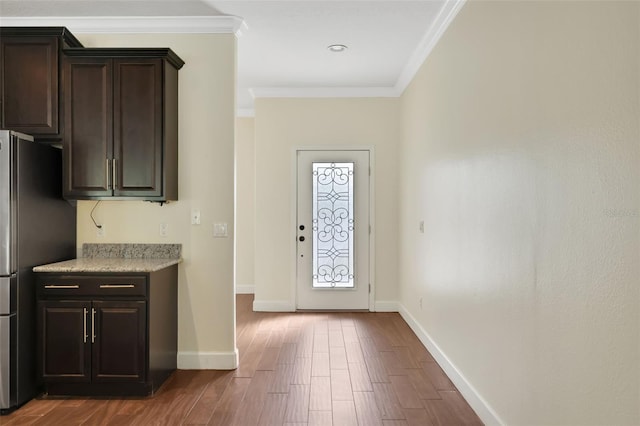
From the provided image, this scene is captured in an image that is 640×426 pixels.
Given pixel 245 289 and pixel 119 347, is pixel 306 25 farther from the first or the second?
pixel 245 289

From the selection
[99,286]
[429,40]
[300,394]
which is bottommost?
[300,394]

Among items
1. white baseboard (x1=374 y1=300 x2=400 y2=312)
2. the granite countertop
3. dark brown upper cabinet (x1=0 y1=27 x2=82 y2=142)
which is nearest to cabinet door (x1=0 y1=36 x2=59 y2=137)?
dark brown upper cabinet (x1=0 y1=27 x2=82 y2=142)

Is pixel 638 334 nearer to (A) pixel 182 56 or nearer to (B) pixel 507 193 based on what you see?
(B) pixel 507 193

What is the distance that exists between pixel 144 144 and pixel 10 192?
0.93 meters

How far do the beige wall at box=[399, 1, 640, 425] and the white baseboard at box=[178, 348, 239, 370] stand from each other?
179 cm

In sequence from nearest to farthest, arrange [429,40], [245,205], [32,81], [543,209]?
1. [543,209]
2. [32,81]
3. [429,40]
4. [245,205]

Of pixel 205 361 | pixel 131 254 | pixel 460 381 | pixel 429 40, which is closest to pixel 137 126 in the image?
pixel 131 254

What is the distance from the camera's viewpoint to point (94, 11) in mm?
3770

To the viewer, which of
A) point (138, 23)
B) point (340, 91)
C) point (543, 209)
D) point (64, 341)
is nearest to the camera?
point (543, 209)

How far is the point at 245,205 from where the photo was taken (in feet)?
24.4

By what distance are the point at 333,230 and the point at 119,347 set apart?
3.34 metres

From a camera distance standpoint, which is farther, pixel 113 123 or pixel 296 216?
pixel 296 216

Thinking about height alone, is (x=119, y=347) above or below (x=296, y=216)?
below

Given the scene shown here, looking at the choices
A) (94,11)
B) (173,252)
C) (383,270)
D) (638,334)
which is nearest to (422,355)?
(383,270)
